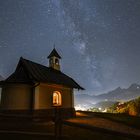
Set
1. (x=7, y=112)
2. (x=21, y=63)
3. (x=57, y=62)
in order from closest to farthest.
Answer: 1. (x=7, y=112)
2. (x=21, y=63)
3. (x=57, y=62)

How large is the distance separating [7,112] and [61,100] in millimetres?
6632

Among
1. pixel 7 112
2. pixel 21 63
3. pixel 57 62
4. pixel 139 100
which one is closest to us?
pixel 7 112

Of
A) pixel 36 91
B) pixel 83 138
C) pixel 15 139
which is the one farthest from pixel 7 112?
pixel 83 138

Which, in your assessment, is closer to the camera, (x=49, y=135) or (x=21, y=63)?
(x=49, y=135)

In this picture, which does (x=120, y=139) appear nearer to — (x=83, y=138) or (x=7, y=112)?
(x=83, y=138)

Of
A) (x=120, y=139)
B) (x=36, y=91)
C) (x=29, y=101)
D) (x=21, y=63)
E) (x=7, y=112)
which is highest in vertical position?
(x=21, y=63)

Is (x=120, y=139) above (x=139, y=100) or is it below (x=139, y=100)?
below

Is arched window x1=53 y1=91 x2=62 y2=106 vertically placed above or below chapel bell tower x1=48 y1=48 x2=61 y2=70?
below

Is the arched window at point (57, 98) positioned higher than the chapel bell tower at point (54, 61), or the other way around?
the chapel bell tower at point (54, 61)

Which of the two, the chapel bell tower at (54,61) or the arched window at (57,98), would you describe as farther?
the chapel bell tower at (54,61)

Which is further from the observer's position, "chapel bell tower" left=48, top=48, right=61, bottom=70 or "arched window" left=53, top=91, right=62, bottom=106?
"chapel bell tower" left=48, top=48, right=61, bottom=70

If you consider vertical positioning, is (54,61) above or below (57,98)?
above

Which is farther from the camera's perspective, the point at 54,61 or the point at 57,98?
the point at 54,61

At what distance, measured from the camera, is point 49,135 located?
853 cm
